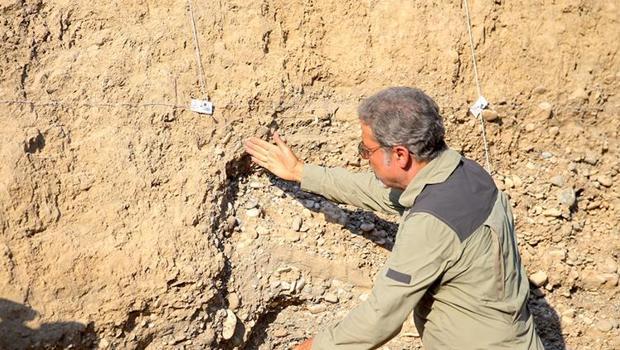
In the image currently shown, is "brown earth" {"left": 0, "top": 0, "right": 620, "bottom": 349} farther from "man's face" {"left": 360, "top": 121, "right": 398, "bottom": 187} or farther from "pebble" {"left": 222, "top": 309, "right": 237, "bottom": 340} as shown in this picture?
"man's face" {"left": 360, "top": 121, "right": 398, "bottom": 187}

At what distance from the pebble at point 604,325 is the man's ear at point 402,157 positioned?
7.00 feet

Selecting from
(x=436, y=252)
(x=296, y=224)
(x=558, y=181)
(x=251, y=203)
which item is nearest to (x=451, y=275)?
(x=436, y=252)

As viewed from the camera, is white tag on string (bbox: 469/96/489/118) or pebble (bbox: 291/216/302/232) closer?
pebble (bbox: 291/216/302/232)

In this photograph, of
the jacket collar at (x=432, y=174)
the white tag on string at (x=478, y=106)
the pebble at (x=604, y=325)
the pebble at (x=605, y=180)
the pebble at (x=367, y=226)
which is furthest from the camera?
the pebble at (x=605, y=180)

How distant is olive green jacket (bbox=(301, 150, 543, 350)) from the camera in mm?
2289

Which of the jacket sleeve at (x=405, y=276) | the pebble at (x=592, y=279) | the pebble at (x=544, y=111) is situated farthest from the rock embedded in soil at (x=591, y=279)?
the jacket sleeve at (x=405, y=276)

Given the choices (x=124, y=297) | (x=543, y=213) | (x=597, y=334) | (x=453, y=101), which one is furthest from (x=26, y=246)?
(x=597, y=334)

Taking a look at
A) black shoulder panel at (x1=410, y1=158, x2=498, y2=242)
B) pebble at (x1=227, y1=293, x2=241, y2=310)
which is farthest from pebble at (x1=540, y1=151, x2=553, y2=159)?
pebble at (x1=227, y1=293, x2=241, y2=310)

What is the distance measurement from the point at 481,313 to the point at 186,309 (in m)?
1.41

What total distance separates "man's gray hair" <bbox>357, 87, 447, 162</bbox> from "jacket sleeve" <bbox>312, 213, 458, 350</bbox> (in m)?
0.25

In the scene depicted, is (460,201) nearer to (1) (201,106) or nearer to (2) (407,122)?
(2) (407,122)

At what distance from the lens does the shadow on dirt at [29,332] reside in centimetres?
291

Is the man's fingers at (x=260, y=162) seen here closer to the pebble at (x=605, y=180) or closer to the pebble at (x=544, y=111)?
the pebble at (x=544, y=111)

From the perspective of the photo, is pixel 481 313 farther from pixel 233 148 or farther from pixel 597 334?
pixel 597 334
